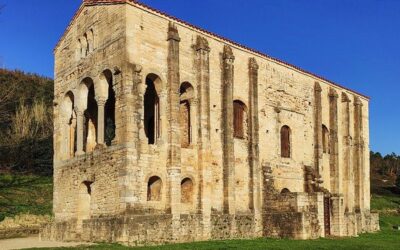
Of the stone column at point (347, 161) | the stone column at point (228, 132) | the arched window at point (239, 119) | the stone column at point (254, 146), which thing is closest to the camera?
the stone column at point (228, 132)

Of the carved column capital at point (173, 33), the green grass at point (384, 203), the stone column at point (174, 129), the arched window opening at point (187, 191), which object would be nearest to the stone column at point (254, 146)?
the arched window opening at point (187, 191)

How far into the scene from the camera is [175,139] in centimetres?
2111

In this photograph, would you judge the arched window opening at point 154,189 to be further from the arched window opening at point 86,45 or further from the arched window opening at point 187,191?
the arched window opening at point 86,45

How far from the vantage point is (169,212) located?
67.0ft

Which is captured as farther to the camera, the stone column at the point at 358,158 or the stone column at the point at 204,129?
the stone column at the point at 358,158

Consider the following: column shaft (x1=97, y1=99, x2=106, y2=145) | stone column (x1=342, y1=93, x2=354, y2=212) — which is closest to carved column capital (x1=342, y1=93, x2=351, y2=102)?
stone column (x1=342, y1=93, x2=354, y2=212)

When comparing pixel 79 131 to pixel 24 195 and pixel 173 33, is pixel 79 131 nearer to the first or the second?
pixel 173 33

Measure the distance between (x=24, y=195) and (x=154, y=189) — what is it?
2006cm

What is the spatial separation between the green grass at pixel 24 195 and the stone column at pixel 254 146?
15370 millimetres

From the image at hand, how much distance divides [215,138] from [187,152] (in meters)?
1.92

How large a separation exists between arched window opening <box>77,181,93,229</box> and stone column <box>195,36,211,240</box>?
199 inches

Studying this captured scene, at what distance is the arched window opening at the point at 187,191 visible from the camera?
2219 cm

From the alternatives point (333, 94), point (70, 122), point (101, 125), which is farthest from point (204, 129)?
point (333, 94)

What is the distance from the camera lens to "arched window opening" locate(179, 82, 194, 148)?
22.8m
